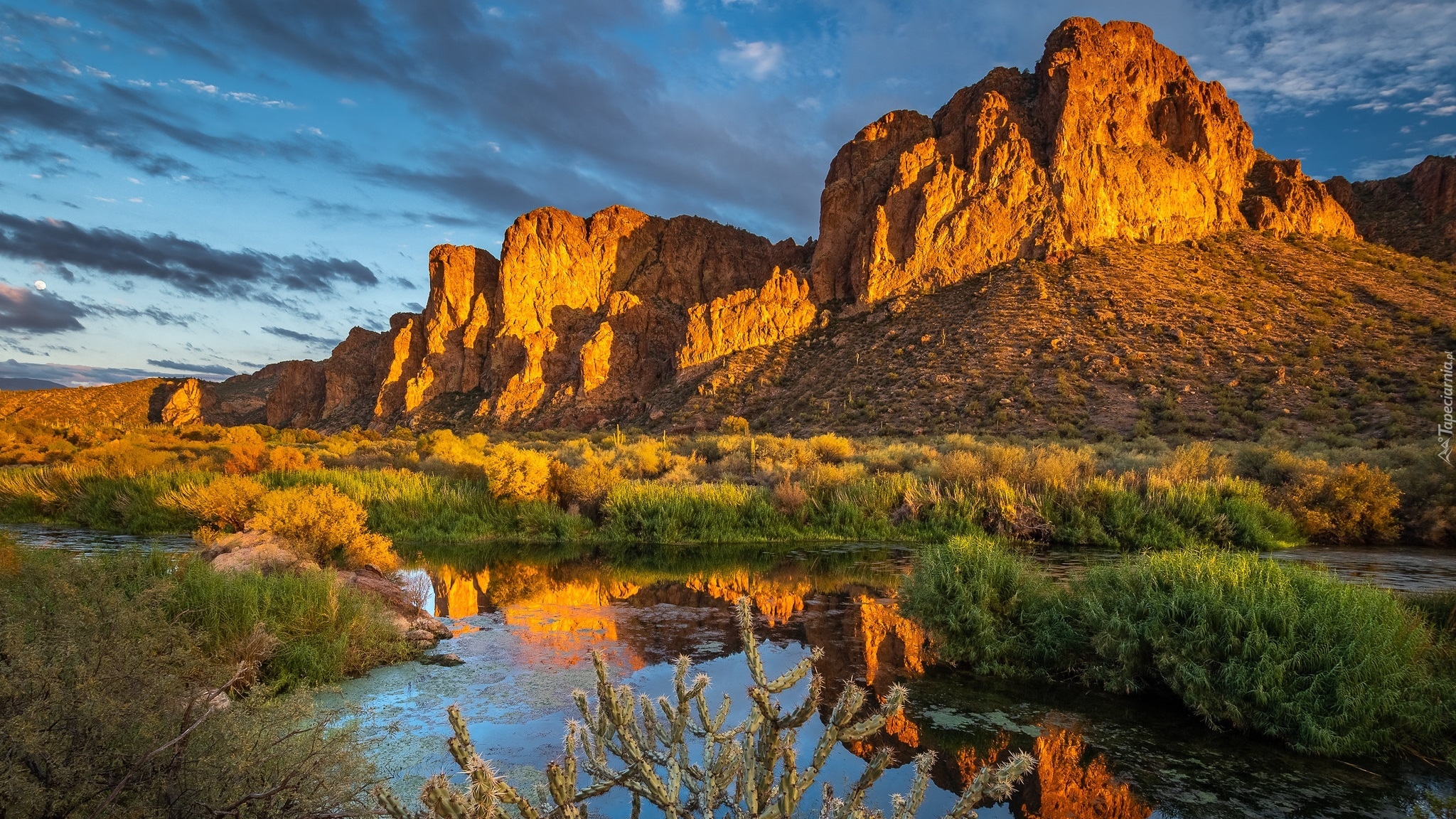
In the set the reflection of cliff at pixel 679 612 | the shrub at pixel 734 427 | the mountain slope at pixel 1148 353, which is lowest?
the reflection of cliff at pixel 679 612

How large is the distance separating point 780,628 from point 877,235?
57545 mm

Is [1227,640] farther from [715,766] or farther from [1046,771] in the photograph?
[715,766]

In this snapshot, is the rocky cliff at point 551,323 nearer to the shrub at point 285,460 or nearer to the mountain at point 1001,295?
the mountain at point 1001,295

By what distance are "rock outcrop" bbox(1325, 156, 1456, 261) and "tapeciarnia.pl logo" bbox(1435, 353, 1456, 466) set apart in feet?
110

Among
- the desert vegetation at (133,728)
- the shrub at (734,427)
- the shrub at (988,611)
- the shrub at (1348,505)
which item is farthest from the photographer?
the shrub at (734,427)

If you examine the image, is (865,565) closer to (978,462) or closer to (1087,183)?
(978,462)

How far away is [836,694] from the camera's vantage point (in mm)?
6312

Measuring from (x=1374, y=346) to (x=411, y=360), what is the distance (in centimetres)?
9404

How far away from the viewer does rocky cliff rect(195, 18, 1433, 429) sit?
5747 cm

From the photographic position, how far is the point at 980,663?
7.14 metres

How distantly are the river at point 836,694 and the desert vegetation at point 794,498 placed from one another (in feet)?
10.6

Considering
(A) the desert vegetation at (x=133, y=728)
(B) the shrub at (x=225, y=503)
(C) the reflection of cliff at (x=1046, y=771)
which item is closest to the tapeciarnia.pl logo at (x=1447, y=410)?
(C) the reflection of cliff at (x=1046, y=771)

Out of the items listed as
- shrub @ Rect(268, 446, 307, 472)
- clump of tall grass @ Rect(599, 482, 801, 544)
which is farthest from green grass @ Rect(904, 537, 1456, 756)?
shrub @ Rect(268, 446, 307, 472)

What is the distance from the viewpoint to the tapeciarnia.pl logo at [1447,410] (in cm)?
1617
